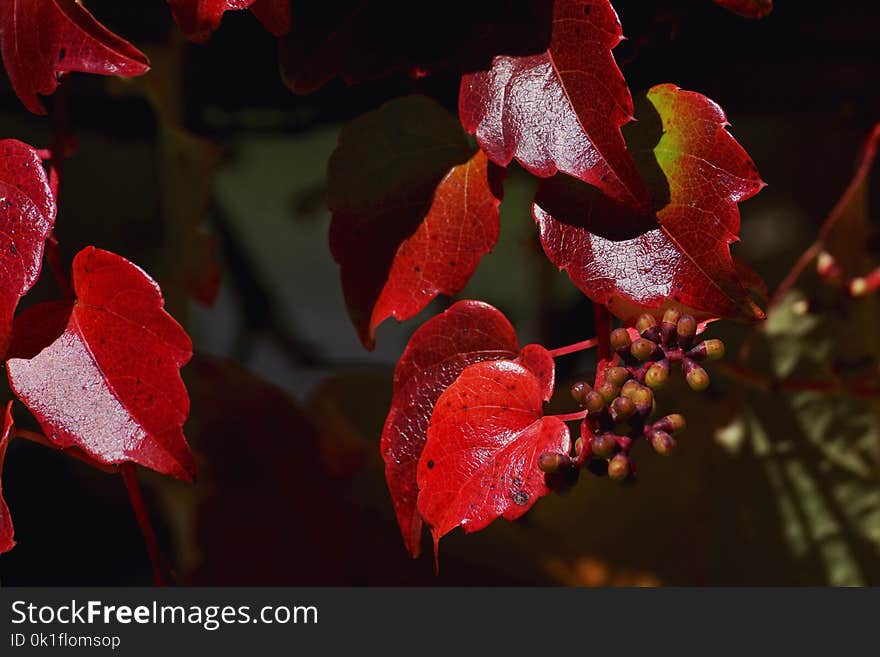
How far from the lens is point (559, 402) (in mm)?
614

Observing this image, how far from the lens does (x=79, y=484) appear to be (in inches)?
33.2

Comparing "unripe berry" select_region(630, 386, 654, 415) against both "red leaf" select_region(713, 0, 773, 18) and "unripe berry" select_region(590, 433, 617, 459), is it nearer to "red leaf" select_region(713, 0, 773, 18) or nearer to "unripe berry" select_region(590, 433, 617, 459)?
"unripe berry" select_region(590, 433, 617, 459)

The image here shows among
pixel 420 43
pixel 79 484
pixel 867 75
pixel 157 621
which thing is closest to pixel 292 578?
pixel 157 621

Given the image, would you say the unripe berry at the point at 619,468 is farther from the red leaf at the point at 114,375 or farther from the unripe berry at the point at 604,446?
the red leaf at the point at 114,375

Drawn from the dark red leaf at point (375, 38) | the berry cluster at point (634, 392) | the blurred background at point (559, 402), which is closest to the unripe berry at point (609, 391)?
the berry cluster at point (634, 392)

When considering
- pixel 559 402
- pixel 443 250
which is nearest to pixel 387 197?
pixel 443 250

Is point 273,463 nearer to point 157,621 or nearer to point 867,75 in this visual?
point 157,621

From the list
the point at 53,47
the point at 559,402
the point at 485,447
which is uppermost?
the point at 53,47

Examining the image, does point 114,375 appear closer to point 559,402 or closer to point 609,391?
point 609,391

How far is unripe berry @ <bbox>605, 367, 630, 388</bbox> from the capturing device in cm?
36

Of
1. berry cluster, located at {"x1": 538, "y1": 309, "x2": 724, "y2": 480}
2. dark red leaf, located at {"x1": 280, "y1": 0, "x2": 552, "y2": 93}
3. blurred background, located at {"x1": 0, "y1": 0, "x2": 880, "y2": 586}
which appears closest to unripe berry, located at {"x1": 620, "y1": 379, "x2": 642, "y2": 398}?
berry cluster, located at {"x1": 538, "y1": 309, "x2": 724, "y2": 480}

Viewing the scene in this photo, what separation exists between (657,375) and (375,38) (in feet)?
0.63

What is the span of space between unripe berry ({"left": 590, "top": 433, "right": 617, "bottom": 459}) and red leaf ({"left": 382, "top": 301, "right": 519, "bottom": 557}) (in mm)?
74

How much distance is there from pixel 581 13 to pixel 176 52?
358 millimetres
